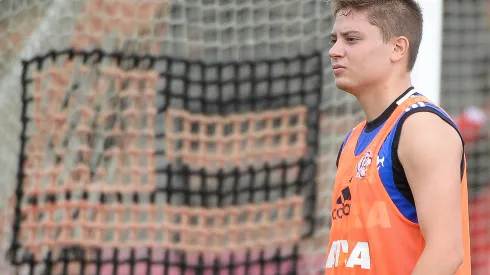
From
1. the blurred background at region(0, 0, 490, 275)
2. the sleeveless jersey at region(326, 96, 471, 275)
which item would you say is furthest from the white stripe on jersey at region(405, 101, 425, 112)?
the blurred background at region(0, 0, 490, 275)

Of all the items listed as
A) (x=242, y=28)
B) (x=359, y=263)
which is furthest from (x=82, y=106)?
(x=359, y=263)

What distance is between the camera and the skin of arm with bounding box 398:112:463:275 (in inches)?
80.0

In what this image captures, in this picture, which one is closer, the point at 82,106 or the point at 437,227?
the point at 437,227

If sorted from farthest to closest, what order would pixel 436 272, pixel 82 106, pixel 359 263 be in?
pixel 82 106 → pixel 359 263 → pixel 436 272

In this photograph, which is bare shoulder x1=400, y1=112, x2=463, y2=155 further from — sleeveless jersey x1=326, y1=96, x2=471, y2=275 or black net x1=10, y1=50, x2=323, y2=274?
black net x1=10, y1=50, x2=323, y2=274

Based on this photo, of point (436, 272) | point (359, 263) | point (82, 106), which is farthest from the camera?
point (82, 106)

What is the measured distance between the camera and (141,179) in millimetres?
4371

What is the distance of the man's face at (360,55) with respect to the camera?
7.45 ft

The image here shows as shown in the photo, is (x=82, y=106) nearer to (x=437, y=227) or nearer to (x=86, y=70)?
(x=86, y=70)

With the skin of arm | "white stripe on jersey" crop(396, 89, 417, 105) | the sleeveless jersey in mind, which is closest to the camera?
the skin of arm

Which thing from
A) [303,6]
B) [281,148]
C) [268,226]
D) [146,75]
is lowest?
[268,226]

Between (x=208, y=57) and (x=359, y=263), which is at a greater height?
(x=208, y=57)

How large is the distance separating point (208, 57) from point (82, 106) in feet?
2.17

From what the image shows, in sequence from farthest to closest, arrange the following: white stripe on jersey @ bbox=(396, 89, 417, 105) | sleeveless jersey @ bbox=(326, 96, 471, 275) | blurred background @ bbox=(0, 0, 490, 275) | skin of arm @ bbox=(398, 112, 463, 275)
Answer: blurred background @ bbox=(0, 0, 490, 275), white stripe on jersey @ bbox=(396, 89, 417, 105), sleeveless jersey @ bbox=(326, 96, 471, 275), skin of arm @ bbox=(398, 112, 463, 275)
